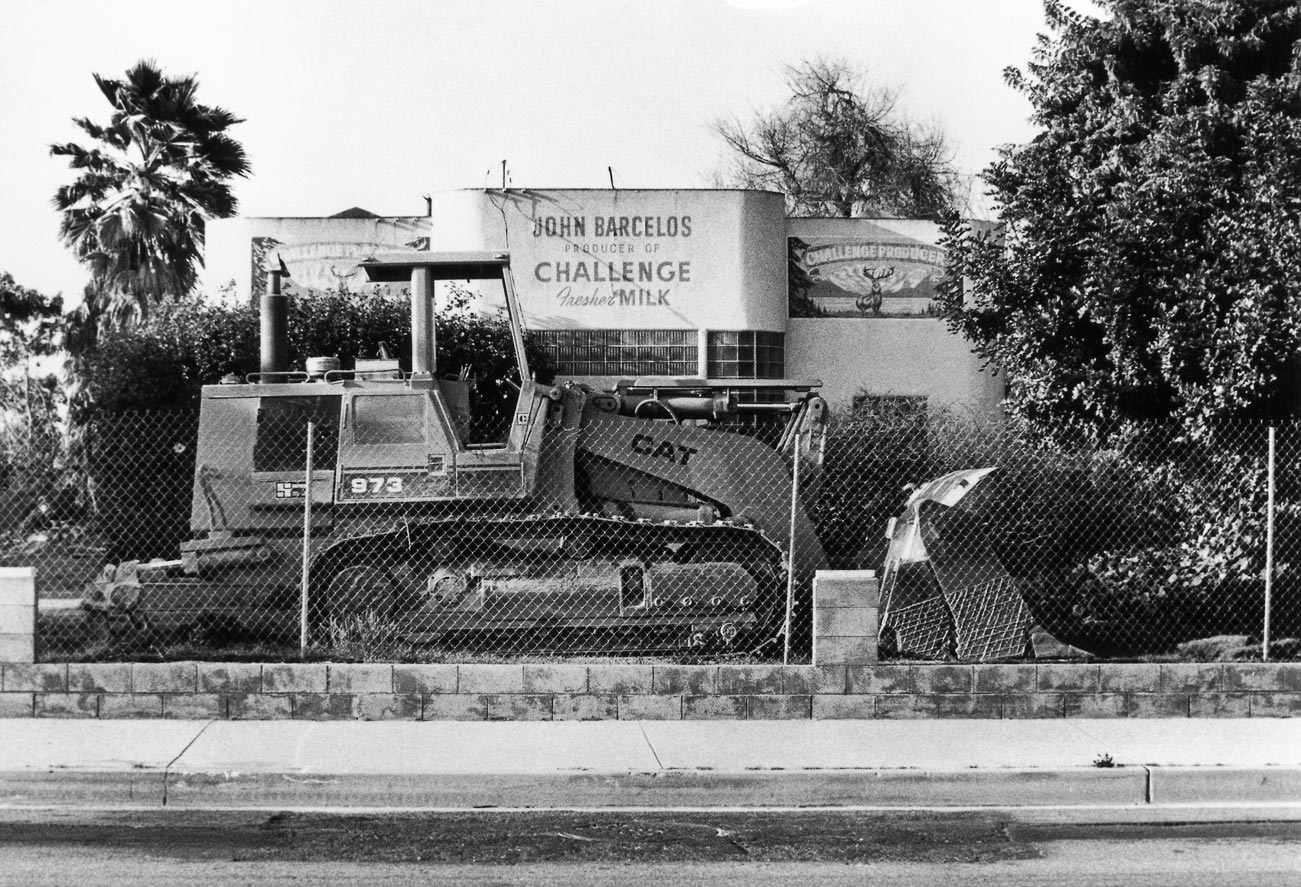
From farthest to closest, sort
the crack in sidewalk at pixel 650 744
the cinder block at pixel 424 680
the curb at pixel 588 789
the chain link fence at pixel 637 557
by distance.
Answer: the chain link fence at pixel 637 557 < the cinder block at pixel 424 680 < the crack in sidewalk at pixel 650 744 < the curb at pixel 588 789

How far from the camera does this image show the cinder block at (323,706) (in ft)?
31.9

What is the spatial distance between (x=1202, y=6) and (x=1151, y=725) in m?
11.2

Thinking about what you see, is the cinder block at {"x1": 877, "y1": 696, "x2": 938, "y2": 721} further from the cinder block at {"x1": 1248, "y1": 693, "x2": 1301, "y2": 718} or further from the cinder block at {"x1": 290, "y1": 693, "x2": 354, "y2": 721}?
the cinder block at {"x1": 290, "y1": 693, "x2": 354, "y2": 721}

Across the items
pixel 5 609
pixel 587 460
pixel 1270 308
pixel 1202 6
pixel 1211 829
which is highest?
pixel 1202 6

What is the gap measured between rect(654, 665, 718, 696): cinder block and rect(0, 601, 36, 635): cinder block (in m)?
4.11

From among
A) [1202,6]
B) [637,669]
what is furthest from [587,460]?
[1202,6]

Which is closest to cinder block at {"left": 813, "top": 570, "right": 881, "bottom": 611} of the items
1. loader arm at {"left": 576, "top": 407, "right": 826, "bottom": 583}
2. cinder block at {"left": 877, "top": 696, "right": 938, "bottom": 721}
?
cinder block at {"left": 877, "top": 696, "right": 938, "bottom": 721}

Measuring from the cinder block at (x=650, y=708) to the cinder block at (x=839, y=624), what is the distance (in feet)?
3.48

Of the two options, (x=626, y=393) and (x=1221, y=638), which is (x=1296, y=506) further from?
(x=626, y=393)

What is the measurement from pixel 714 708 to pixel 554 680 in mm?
1074

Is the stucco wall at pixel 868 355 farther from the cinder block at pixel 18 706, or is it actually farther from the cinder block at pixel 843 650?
the cinder block at pixel 18 706

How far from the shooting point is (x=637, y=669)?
32.5 ft

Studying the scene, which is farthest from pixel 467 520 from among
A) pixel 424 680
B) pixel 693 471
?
pixel 424 680

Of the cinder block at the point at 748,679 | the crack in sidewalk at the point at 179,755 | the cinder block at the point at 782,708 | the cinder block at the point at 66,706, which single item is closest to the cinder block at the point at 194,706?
the crack in sidewalk at the point at 179,755
